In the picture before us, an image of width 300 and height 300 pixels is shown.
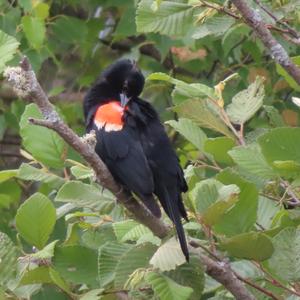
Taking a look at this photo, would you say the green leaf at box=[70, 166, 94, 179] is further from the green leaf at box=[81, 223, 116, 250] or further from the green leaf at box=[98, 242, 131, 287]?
the green leaf at box=[98, 242, 131, 287]

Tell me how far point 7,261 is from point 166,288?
50cm

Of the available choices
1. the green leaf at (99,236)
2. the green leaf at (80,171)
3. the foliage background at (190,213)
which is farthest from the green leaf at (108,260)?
the green leaf at (80,171)

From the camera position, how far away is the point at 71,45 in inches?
211

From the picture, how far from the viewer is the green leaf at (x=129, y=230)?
8.64ft

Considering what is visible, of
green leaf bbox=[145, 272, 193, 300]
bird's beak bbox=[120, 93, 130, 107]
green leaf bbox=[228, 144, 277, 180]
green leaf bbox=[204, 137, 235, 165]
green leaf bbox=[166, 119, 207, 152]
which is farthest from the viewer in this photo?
bird's beak bbox=[120, 93, 130, 107]

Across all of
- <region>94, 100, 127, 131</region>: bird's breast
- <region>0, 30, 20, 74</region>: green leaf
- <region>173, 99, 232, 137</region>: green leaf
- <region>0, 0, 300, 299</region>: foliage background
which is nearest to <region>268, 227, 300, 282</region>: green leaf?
<region>0, 0, 300, 299</region>: foliage background

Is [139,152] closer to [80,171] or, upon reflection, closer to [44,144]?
[80,171]

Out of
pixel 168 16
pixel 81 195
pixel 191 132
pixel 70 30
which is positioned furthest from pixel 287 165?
pixel 70 30

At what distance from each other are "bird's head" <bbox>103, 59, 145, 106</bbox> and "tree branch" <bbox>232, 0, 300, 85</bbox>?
77 cm

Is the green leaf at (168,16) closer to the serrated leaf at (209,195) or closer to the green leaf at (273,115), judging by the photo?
the green leaf at (273,115)

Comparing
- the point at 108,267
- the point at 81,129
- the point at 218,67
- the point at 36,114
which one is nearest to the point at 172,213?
the point at 108,267

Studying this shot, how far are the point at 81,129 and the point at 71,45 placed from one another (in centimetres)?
112

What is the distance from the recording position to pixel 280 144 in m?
2.63

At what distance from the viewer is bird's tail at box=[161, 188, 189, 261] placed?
240cm
